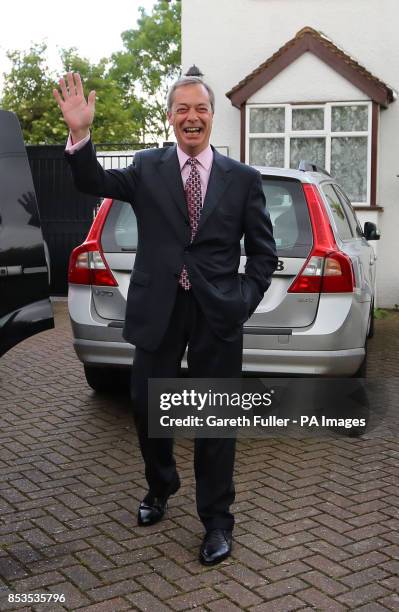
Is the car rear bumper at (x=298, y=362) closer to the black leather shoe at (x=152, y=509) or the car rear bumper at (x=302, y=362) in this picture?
the car rear bumper at (x=302, y=362)

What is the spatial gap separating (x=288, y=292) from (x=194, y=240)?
187cm

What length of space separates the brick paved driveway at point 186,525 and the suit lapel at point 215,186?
1.41 metres

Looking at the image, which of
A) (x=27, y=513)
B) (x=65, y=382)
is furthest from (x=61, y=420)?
(x=27, y=513)

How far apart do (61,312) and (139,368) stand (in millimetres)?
8396

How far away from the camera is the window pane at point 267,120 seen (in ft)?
44.9

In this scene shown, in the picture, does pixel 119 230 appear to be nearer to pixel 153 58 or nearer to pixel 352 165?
pixel 352 165

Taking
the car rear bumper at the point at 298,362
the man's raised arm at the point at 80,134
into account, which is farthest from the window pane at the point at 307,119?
the man's raised arm at the point at 80,134

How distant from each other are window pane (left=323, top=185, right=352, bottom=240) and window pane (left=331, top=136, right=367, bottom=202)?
7039mm

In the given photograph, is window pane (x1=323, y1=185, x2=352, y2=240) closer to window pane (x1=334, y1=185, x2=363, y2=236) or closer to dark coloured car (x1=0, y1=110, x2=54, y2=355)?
window pane (x1=334, y1=185, x2=363, y2=236)

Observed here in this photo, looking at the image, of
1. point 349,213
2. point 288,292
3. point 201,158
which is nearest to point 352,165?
point 349,213

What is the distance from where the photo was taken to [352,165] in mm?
13273

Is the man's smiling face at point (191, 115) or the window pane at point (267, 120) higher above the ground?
the window pane at point (267, 120)

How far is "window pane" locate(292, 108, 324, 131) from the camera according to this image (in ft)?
44.1

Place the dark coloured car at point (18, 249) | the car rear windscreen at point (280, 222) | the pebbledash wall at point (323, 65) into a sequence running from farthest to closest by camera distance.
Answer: the pebbledash wall at point (323, 65)
the car rear windscreen at point (280, 222)
the dark coloured car at point (18, 249)
